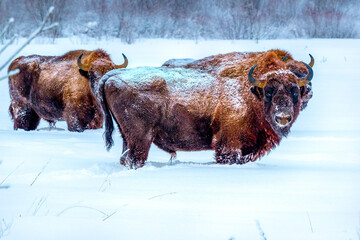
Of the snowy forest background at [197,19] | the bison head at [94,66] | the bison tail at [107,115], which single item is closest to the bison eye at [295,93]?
the bison tail at [107,115]

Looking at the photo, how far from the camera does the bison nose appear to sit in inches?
209

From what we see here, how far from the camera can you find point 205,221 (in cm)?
332

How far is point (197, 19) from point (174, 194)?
52.7 ft

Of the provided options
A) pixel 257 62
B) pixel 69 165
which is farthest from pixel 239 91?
pixel 69 165

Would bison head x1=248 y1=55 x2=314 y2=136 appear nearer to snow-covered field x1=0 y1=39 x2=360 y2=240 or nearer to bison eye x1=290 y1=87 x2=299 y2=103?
bison eye x1=290 y1=87 x2=299 y2=103

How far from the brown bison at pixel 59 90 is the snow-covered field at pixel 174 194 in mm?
1523

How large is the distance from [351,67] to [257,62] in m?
9.72

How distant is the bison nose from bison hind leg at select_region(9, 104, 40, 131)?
5276mm

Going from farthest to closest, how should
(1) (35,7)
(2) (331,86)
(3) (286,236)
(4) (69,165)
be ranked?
(1) (35,7), (2) (331,86), (4) (69,165), (3) (286,236)

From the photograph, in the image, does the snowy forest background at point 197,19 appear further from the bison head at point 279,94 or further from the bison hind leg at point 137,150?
the bison hind leg at point 137,150

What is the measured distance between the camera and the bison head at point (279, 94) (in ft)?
17.8

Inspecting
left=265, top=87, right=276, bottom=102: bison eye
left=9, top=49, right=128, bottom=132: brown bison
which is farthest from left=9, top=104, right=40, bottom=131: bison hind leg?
left=265, top=87, right=276, bottom=102: bison eye

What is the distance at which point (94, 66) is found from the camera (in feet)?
27.6

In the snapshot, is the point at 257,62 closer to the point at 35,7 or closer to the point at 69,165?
the point at 69,165
